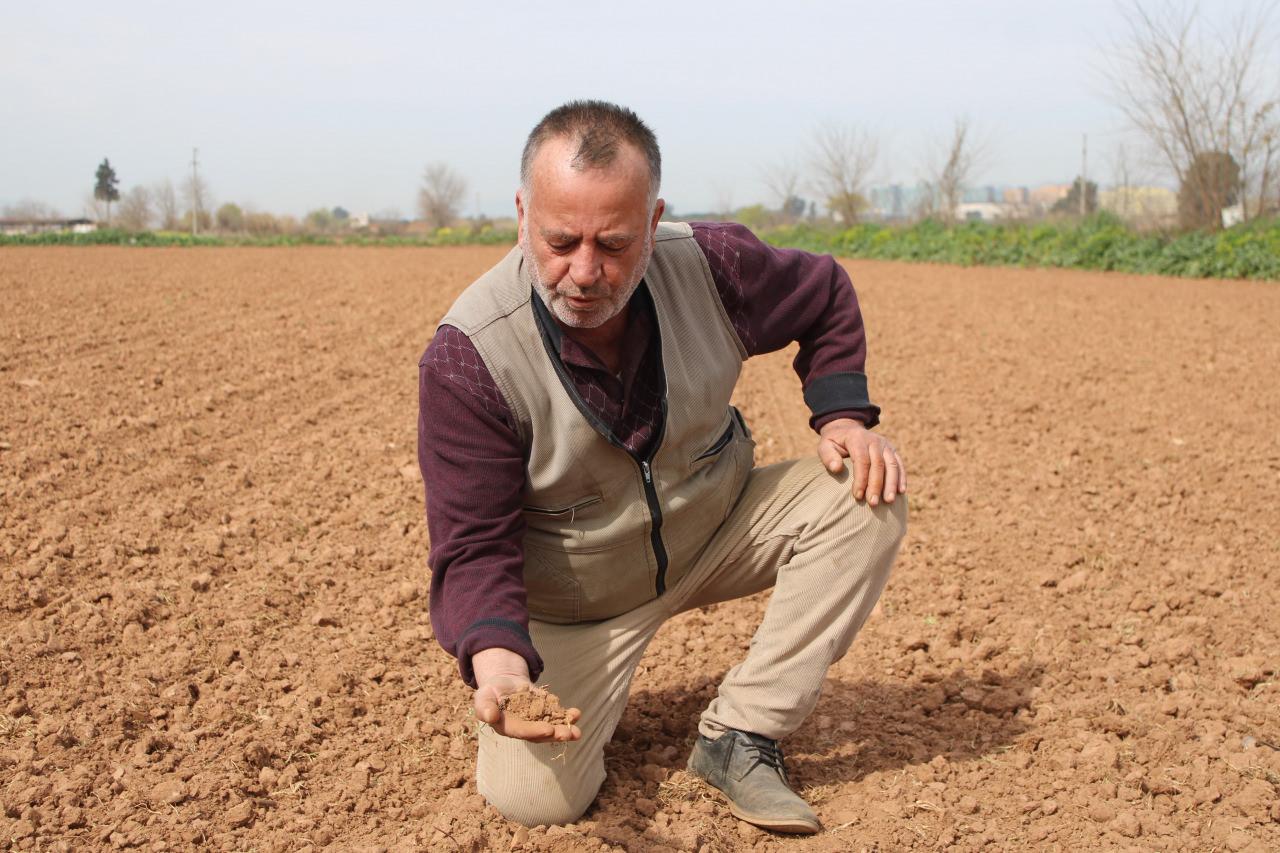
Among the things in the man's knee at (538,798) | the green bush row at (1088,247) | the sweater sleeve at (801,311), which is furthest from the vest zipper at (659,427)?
the green bush row at (1088,247)

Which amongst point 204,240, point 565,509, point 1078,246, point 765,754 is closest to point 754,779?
point 765,754

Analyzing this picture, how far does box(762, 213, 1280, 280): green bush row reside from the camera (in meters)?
16.8

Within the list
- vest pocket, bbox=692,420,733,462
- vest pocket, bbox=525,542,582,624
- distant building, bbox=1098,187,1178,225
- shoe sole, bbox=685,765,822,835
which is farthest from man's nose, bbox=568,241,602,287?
distant building, bbox=1098,187,1178,225

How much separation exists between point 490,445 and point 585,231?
495 mm

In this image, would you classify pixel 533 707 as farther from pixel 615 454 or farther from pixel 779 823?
pixel 779 823

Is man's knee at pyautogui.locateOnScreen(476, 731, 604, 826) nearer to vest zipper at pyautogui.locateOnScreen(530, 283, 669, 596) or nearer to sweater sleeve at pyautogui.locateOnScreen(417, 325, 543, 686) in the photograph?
sweater sleeve at pyautogui.locateOnScreen(417, 325, 543, 686)

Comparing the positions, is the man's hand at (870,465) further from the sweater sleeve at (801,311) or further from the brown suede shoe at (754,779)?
the brown suede shoe at (754,779)

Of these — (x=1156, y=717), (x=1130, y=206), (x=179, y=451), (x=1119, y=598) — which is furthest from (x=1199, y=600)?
(x=1130, y=206)

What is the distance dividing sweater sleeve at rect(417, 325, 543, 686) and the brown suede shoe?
71 centimetres

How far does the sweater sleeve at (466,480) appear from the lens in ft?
8.25

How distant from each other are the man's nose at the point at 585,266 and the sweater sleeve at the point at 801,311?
17.3 inches

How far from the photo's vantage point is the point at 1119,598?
4.24m

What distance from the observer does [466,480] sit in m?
2.55

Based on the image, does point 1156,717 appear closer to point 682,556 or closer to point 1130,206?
point 682,556
